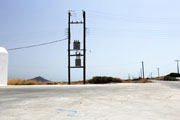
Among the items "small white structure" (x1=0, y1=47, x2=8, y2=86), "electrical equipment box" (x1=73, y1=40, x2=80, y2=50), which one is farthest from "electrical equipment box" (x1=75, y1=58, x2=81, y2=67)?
"small white structure" (x1=0, y1=47, x2=8, y2=86)

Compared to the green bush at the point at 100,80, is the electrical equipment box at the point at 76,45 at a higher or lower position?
higher

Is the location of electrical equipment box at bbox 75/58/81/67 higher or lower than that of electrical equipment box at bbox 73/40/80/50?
lower

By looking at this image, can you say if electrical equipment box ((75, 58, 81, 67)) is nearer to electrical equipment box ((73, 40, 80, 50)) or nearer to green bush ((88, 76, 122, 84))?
electrical equipment box ((73, 40, 80, 50))

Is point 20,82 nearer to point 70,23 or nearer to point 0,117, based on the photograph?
point 70,23

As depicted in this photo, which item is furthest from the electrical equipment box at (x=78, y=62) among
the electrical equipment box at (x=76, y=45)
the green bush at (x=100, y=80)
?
the green bush at (x=100, y=80)

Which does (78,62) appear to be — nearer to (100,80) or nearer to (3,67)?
(100,80)

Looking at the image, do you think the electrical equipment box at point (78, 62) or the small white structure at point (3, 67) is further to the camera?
the electrical equipment box at point (78, 62)

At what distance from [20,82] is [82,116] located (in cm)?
2176

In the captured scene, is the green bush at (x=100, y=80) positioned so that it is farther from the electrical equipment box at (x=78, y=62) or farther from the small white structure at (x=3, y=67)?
the small white structure at (x=3, y=67)

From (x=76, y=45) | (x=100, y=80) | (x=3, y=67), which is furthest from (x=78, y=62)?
(x=3, y=67)

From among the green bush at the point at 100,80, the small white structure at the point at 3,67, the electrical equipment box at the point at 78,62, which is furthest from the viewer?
the green bush at the point at 100,80

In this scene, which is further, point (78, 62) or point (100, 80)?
point (100, 80)

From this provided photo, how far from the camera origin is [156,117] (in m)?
4.36

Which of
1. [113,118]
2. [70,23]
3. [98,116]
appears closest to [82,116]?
[98,116]
